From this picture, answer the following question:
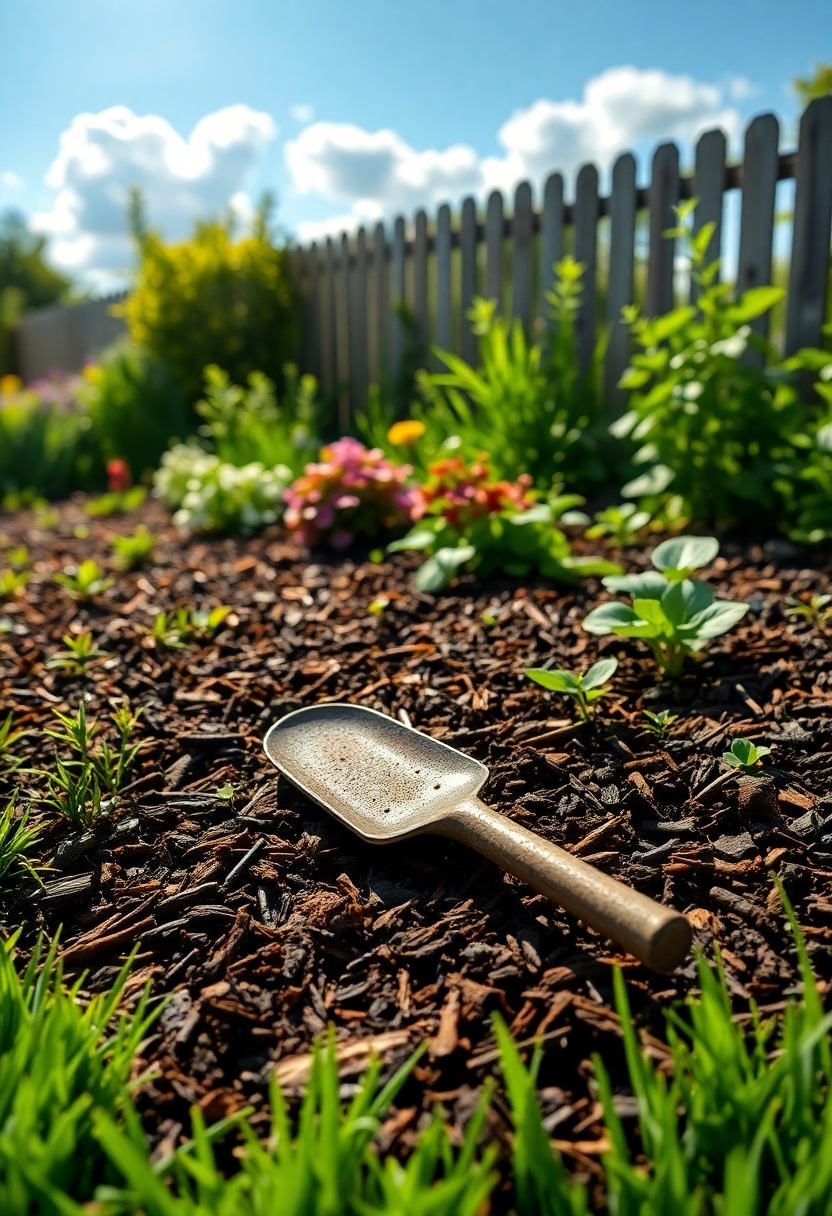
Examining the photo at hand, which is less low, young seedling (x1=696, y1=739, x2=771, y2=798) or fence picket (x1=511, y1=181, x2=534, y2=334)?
fence picket (x1=511, y1=181, x2=534, y2=334)

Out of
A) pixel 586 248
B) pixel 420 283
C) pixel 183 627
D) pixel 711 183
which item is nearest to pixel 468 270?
pixel 420 283

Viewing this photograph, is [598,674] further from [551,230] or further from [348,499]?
[551,230]

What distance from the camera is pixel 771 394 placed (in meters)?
3.18

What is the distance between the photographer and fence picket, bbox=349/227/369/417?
21.8 feet

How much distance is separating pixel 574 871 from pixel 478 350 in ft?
15.8

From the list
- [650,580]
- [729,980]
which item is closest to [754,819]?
[729,980]

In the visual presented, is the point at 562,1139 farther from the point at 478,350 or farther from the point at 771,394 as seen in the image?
the point at 478,350

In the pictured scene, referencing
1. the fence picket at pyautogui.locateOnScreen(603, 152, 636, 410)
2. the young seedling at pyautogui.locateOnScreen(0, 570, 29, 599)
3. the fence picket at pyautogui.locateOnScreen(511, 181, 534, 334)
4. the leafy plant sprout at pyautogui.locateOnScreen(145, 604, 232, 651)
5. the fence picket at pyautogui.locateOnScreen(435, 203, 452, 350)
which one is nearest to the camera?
the leafy plant sprout at pyautogui.locateOnScreen(145, 604, 232, 651)

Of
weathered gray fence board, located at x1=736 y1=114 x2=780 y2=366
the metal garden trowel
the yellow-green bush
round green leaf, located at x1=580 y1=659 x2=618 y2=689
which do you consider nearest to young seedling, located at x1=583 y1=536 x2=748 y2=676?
round green leaf, located at x1=580 y1=659 x2=618 y2=689

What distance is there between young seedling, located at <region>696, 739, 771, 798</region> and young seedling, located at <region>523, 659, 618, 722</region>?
0.93ft

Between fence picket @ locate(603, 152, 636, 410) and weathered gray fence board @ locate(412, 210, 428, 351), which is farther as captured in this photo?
weathered gray fence board @ locate(412, 210, 428, 351)

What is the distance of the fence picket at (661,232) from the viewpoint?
4.09m

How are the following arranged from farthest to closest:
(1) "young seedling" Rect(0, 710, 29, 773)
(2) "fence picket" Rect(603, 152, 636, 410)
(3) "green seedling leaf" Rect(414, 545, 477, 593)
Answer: (2) "fence picket" Rect(603, 152, 636, 410), (3) "green seedling leaf" Rect(414, 545, 477, 593), (1) "young seedling" Rect(0, 710, 29, 773)

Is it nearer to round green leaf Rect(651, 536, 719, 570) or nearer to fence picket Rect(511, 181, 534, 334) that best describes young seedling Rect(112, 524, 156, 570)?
round green leaf Rect(651, 536, 719, 570)
